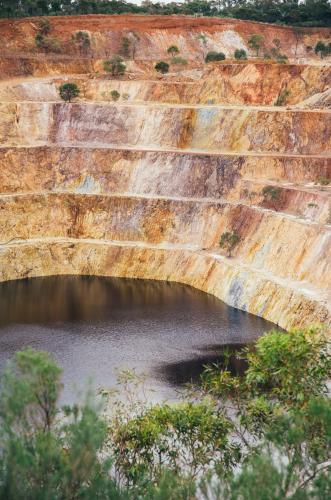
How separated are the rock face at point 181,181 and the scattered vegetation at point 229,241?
1.05 ft

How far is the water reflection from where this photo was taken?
50250 mm

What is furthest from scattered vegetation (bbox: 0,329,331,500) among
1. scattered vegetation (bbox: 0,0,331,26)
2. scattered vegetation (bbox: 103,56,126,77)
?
scattered vegetation (bbox: 0,0,331,26)

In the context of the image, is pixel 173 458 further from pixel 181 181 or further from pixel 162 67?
pixel 162 67

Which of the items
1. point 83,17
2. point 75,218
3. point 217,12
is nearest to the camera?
point 75,218

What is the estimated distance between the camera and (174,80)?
96312mm

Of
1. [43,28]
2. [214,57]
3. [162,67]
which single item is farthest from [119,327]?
[43,28]

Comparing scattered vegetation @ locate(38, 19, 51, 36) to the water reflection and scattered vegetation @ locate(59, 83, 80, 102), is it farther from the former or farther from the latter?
the water reflection

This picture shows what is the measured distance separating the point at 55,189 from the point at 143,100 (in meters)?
17.7

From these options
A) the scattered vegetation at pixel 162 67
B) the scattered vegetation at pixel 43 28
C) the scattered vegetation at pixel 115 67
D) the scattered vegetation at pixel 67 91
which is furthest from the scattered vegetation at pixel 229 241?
the scattered vegetation at pixel 43 28

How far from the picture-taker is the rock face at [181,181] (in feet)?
218

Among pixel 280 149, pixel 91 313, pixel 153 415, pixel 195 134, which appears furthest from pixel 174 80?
pixel 153 415

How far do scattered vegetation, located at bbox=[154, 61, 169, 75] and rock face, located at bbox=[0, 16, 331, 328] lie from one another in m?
9.18

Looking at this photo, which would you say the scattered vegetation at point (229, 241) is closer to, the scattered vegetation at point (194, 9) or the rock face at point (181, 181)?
the rock face at point (181, 181)

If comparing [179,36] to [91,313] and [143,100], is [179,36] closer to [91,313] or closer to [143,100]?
[143,100]
